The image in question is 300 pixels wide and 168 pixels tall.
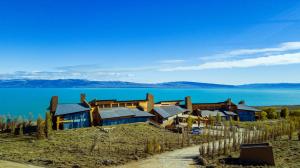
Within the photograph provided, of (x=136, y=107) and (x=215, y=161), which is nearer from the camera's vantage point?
(x=215, y=161)

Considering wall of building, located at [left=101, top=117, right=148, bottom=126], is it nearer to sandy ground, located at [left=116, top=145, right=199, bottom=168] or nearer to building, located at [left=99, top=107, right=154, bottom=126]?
building, located at [left=99, top=107, right=154, bottom=126]

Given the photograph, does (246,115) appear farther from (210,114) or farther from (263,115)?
(210,114)

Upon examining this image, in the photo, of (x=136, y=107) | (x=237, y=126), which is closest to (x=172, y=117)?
(x=136, y=107)

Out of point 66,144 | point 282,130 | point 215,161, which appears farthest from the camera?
point 282,130

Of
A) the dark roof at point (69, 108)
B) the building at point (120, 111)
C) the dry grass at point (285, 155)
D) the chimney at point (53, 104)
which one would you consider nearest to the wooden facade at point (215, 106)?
the building at point (120, 111)

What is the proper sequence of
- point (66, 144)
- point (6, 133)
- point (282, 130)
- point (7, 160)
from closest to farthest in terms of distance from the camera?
1. point (7, 160)
2. point (66, 144)
3. point (6, 133)
4. point (282, 130)

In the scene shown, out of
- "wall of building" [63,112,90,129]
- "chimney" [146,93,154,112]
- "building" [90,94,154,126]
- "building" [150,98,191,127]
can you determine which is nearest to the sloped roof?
"building" [150,98,191,127]

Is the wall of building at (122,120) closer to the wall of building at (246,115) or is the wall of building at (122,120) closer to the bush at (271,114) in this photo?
the wall of building at (246,115)

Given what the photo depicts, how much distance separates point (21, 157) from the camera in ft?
96.8

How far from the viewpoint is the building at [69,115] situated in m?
44.7

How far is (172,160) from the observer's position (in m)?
30.7

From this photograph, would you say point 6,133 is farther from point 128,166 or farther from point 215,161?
point 215,161

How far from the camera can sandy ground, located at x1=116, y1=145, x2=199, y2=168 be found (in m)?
28.4

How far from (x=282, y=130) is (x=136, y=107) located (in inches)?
997
